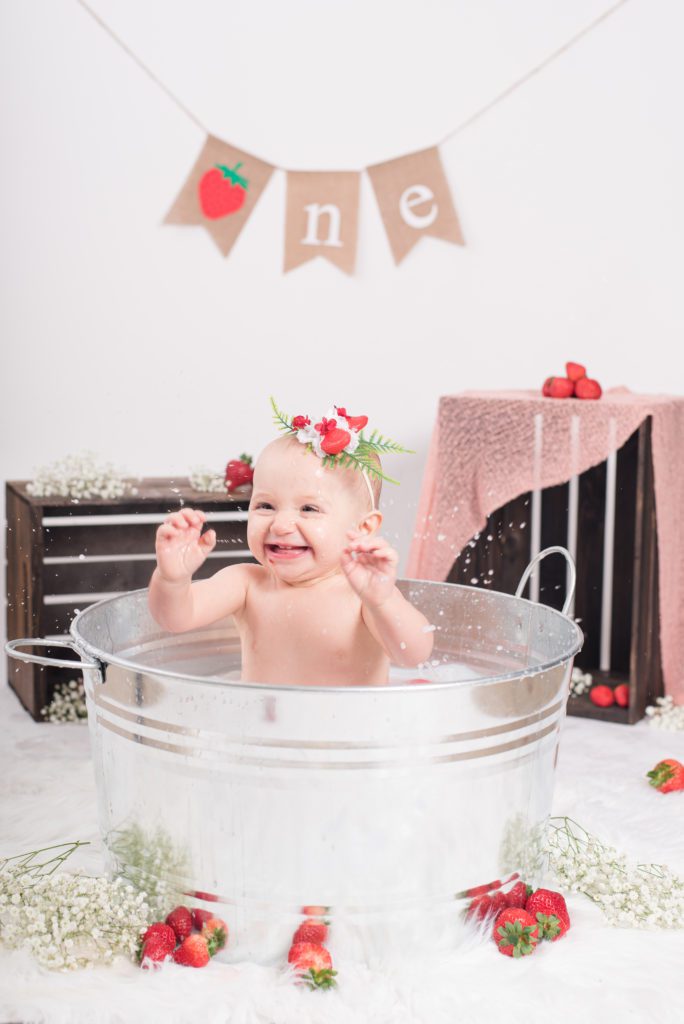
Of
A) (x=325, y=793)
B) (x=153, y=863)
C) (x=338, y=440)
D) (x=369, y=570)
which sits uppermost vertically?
(x=338, y=440)

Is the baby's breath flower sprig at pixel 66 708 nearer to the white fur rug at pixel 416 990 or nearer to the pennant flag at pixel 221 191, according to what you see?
the white fur rug at pixel 416 990

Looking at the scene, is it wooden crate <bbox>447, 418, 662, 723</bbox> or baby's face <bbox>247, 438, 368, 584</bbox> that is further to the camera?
wooden crate <bbox>447, 418, 662, 723</bbox>

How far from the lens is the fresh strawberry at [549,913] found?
1418 mm

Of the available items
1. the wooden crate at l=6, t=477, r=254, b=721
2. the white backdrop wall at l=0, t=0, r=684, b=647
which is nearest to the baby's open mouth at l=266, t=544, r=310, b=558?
the wooden crate at l=6, t=477, r=254, b=721

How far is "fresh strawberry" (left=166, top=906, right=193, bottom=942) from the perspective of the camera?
54.2 inches

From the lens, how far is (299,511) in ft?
4.93

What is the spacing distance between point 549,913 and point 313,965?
0.31 meters

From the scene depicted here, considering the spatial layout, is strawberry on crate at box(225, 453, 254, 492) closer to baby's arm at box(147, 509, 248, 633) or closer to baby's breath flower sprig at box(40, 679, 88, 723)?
baby's breath flower sprig at box(40, 679, 88, 723)

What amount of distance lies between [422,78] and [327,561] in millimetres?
1837

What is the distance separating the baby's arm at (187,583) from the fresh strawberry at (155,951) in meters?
0.38

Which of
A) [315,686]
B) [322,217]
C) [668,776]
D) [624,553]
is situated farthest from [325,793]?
[322,217]

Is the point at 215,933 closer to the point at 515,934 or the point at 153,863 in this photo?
the point at 153,863

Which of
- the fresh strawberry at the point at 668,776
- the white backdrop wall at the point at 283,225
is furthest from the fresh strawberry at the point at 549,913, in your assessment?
the white backdrop wall at the point at 283,225

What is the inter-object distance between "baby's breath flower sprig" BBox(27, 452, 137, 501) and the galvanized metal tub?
1031 millimetres
